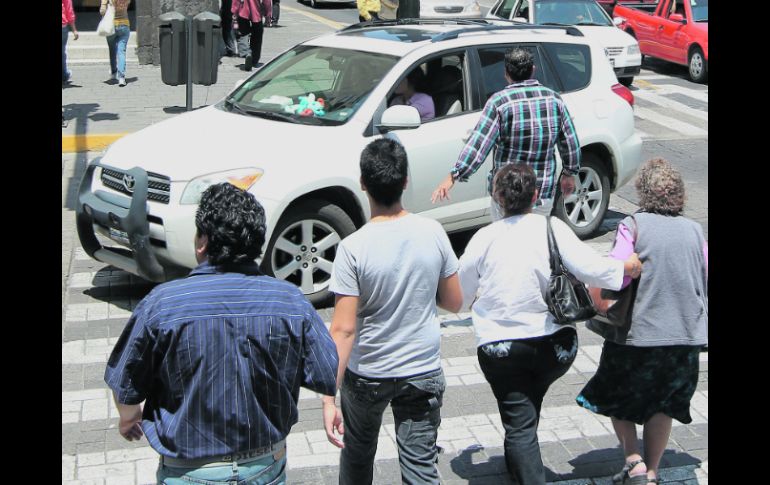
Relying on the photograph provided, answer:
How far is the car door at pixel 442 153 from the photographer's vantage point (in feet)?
25.5

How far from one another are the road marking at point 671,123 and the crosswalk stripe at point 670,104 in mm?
490

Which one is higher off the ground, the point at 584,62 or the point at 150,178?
the point at 584,62

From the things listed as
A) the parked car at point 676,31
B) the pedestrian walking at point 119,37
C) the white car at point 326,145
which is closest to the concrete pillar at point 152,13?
the pedestrian walking at point 119,37

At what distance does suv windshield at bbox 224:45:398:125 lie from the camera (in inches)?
309

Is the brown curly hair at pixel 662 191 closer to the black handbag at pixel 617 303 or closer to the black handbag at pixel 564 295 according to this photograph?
the black handbag at pixel 617 303

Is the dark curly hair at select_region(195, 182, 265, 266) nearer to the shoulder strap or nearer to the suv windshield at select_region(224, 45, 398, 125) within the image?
the shoulder strap

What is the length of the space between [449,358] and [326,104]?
2304 mm

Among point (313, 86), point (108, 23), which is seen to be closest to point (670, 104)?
point (108, 23)

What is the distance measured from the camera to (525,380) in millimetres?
4520

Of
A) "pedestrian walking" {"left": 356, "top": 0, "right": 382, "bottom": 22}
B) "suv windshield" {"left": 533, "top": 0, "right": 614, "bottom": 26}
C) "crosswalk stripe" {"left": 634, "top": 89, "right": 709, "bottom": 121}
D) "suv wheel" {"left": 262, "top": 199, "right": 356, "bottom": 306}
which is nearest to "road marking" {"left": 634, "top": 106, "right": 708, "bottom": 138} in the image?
"crosswalk stripe" {"left": 634, "top": 89, "right": 709, "bottom": 121}
